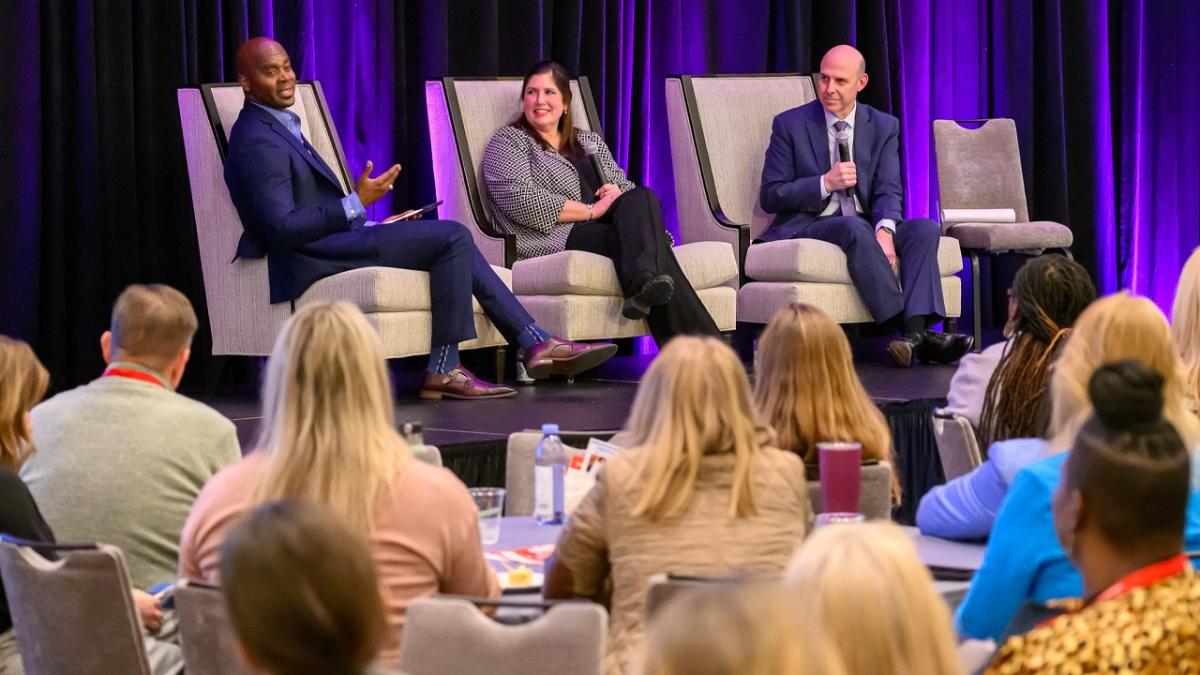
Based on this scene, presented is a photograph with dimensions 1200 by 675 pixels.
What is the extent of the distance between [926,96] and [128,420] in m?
6.14

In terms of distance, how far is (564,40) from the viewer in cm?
707

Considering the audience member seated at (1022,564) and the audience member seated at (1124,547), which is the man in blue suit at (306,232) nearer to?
the audience member seated at (1022,564)

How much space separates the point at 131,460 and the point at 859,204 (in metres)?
4.29

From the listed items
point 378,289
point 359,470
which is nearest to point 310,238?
point 378,289

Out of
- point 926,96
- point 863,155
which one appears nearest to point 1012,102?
point 926,96

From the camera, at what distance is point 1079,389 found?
228 cm

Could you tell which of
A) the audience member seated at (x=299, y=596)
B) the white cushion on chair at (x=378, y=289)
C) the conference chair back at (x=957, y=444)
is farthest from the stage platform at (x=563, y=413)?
the audience member seated at (x=299, y=596)

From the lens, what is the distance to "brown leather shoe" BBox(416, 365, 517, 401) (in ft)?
17.3

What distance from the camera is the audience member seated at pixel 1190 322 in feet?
10.6

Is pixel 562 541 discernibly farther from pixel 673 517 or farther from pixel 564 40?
pixel 564 40

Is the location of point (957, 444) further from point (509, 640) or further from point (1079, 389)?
point (509, 640)

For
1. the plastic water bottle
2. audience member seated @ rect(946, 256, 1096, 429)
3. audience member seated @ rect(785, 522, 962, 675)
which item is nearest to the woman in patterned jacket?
audience member seated @ rect(946, 256, 1096, 429)

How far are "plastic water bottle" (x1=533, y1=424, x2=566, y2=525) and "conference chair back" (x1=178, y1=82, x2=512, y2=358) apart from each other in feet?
7.60

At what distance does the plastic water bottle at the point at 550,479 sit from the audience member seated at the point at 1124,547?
118cm
